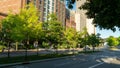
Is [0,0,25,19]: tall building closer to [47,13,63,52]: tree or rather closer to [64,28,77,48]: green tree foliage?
[64,28,77,48]: green tree foliage

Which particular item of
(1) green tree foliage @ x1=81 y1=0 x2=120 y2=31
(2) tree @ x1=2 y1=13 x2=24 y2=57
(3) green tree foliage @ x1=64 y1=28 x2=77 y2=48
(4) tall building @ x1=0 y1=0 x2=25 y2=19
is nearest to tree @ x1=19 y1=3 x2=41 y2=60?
(2) tree @ x1=2 y1=13 x2=24 y2=57

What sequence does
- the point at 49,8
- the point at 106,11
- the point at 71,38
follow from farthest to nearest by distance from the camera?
the point at 49,8 < the point at 71,38 < the point at 106,11

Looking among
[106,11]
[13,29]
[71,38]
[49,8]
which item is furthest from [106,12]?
[49,8]

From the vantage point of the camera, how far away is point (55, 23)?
153 feet

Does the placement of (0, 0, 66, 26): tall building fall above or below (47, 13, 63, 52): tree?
above

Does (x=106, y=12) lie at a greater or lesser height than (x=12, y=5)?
lesser

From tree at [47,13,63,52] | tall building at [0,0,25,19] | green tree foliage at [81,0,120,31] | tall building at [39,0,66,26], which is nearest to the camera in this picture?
green tree foliage at [81,0,120,31]

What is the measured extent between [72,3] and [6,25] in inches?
955

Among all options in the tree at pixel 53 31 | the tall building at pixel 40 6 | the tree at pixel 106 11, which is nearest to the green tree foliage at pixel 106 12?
the tree at pixel 106 11

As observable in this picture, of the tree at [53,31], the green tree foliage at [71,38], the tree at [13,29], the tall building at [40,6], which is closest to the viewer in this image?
the tree at [13,29]

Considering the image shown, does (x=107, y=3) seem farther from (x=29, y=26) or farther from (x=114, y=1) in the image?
(x=29, y=26)

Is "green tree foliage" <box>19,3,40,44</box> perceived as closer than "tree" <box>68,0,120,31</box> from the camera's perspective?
No

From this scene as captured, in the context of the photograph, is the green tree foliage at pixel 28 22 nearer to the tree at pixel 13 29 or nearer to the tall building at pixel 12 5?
the tree at pixel 13 29

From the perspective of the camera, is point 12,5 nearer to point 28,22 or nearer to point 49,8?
point 49,8
